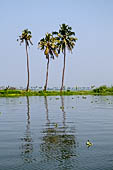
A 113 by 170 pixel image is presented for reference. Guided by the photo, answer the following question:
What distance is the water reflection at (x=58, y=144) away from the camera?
1039 cm

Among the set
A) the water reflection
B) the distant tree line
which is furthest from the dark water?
the distant tree line

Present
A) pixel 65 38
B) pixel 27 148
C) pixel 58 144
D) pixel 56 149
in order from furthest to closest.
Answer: pixel 65 38, pixel 58 144, pixel 27 148, pixel 56 149

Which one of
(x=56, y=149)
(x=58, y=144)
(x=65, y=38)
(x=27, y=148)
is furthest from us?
(x=65, y=38)

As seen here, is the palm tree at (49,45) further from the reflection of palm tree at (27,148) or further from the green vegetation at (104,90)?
the reflection of palm tree at (27,148)

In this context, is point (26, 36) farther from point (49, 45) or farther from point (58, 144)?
point (58, 144)

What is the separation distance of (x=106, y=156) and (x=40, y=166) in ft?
8.94

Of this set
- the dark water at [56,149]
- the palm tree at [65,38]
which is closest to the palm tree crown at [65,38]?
the palm tree at [65,38]

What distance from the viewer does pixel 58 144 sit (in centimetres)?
1256

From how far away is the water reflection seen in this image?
34.1 ft

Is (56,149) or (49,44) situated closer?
(56,149)

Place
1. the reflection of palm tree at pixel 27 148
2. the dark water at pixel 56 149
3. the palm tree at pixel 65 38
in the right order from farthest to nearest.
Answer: the palm tree at pixel 65 38
the reflection of palm tree at pixel 27 148
the dark water at pixel 56 149

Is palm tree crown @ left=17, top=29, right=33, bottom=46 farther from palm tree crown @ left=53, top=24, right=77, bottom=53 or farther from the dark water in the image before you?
the dark water

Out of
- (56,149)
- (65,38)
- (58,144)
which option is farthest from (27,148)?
(65,38)

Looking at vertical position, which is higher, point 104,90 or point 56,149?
point 104,90
